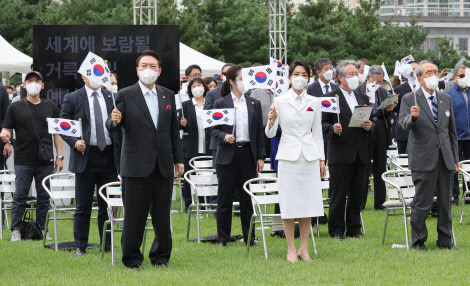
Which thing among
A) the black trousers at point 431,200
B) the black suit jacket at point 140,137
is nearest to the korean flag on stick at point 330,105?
the black trousers at point 431,200

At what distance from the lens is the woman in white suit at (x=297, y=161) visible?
9.76 meters

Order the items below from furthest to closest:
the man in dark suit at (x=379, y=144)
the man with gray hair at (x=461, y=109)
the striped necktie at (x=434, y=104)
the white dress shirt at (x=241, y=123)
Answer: the man with gray hair at (x=461, y=109)
the man in dark suit at (x=379, y=144)
the white dress shirt at (x=241, y=123)
the striped necktie at (x=434, y=104)

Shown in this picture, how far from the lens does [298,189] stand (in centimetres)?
979

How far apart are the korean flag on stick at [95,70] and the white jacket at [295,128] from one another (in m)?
1.99

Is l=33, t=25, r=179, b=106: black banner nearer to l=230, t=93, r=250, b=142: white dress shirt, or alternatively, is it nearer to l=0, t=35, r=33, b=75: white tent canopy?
l=230, t=93, r=250, b=142: white dress shirt

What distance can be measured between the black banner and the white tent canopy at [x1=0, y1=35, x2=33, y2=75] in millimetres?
6756

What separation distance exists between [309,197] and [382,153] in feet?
16.1

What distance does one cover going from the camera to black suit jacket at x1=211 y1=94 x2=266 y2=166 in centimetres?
1083

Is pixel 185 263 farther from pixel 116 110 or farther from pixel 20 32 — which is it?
pixel 20 32

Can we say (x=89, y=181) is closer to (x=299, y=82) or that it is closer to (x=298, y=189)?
(x=298, y=189)

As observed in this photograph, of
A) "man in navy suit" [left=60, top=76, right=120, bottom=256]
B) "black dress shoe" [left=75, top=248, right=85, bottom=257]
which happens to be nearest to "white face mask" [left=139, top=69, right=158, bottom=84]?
"man in navy suit" [left=60, top=76, right=120, bottom=256]

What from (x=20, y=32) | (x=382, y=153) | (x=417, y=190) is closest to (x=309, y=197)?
(x=417, y=190)

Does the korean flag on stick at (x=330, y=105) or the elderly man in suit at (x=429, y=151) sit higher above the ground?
the korean flag on stick at (x=330, y=105)

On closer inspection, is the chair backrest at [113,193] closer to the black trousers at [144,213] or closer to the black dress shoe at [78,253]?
the black trousers at [144,213]
